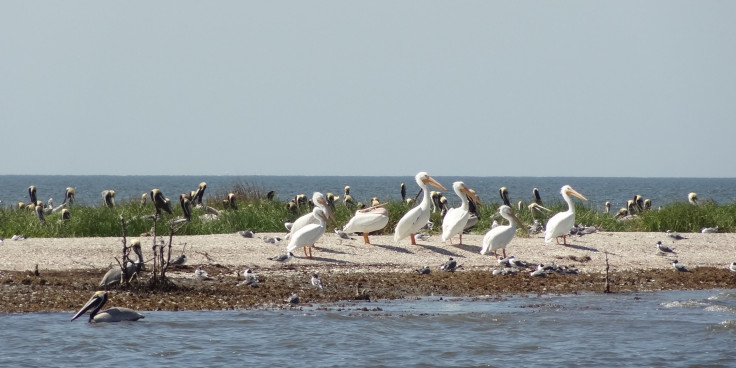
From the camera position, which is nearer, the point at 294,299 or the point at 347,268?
the point at 294,299

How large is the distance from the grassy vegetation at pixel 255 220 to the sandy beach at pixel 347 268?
1124 millimetres

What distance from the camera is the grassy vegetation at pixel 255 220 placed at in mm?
16969

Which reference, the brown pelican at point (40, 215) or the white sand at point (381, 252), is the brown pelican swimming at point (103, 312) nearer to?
the white sand at point (381, 252)

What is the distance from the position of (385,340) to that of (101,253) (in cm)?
580

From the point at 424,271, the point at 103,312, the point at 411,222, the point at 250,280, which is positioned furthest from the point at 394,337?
the point at 411,222

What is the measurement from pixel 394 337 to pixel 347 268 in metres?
3.95

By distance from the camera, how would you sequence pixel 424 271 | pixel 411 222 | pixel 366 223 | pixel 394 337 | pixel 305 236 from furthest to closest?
1. pixel 366 223
2. pixel 411 222
3. pixel 305 236
4. pixel 424 271
5. pixel 394 337

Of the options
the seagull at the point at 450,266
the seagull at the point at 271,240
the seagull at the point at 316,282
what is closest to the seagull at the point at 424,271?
the seagull at the point at 450,266

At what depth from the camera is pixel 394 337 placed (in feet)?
35.3

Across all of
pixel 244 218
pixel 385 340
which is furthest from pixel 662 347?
pixel 244 218

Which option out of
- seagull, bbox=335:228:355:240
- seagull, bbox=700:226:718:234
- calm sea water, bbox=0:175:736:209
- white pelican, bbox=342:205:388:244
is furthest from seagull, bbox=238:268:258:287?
calm sea water, bbox=0:175:736:209

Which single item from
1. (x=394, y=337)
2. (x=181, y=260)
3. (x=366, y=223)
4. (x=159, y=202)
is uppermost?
(x=159, y=202)

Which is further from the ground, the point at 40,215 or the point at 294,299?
the point at 40,215

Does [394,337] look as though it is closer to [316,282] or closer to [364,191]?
[316,282]
